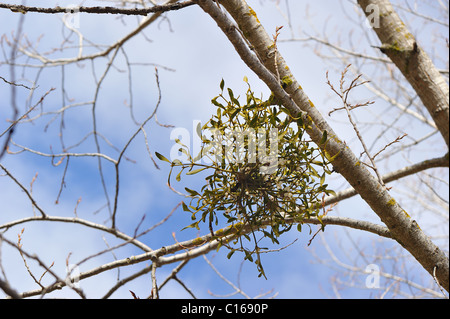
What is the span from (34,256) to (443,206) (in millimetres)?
6488

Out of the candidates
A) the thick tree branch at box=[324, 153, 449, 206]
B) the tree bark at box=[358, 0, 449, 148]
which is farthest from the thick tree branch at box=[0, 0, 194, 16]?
the thick tree branch at box=[324, 153, 449, 206]

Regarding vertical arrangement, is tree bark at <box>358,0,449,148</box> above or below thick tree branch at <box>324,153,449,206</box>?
above

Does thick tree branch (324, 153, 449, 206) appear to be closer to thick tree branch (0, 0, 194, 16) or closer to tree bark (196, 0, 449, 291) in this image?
tree bark (196, 0, 449, 291)

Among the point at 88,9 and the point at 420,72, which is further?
the point at 420,72

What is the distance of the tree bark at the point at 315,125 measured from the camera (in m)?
1.49

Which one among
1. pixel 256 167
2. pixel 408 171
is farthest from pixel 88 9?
pixel 408 171

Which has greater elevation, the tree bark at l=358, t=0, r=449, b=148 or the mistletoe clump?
the tree bark at l=358, t=0, r=449, b=148

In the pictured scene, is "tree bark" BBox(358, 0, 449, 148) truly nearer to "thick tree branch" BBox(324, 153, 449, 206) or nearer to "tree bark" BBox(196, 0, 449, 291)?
"thick tree branch" BBox(324, 153, 449, 206)

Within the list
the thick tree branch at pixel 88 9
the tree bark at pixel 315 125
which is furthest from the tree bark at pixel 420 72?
the thick tree branch at pixel 88 9

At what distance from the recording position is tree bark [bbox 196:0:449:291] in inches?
58.7

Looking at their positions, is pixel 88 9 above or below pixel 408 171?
above

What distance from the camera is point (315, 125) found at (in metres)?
1.62

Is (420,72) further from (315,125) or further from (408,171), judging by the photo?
(315,125)

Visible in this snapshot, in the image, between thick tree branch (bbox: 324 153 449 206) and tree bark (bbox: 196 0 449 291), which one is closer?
tree bark (bbox: 196 0 449 291)
